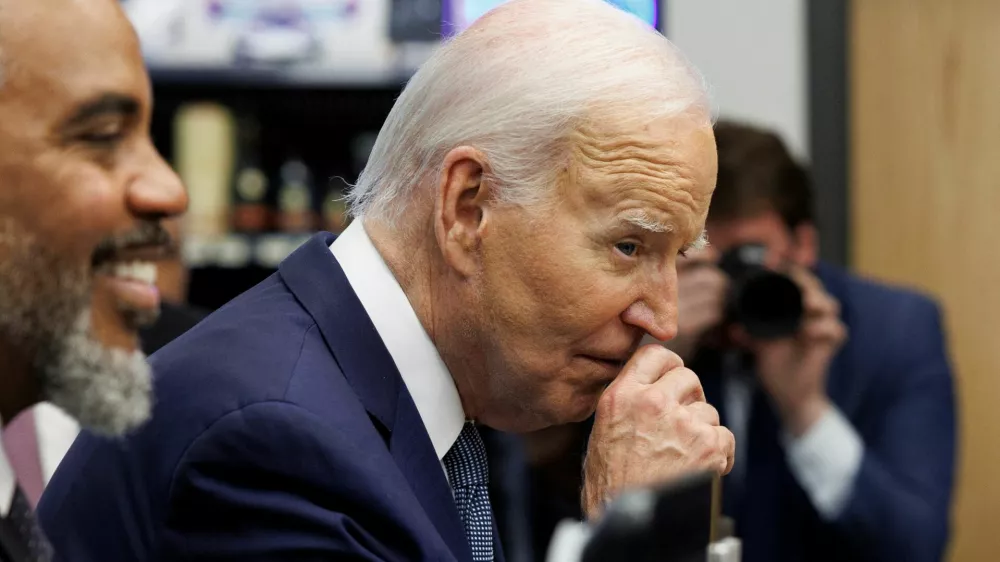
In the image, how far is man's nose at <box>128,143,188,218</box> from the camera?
1.10m

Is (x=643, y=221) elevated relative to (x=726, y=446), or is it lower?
elevated

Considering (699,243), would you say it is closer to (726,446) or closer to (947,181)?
(726,446)

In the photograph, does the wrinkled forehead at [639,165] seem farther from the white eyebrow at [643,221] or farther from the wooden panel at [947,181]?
the wooden panel at [947,181]

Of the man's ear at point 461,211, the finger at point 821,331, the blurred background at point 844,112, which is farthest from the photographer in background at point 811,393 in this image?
the man's ear at point 461,211

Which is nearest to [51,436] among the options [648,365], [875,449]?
[648,365]

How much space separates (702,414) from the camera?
122cm

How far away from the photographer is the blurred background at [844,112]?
10.4 ft

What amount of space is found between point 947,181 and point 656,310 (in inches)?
100

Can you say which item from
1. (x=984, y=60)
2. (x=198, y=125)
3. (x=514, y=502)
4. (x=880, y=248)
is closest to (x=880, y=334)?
(x=514, y=502)

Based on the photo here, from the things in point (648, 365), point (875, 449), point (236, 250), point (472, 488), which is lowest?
point (875, 449)

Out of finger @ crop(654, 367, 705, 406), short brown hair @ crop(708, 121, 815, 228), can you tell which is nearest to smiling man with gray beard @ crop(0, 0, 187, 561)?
finger @ crop(654, 367, 705, 406)

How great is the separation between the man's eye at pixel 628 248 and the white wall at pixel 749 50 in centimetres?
231

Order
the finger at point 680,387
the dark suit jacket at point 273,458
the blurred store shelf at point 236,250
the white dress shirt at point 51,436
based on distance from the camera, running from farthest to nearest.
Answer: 1. the blurred store shelf at point 236,250
2. the white dress shirt at point 51,436
3. the finger at point 680,387
4. the dark suit jacket at point 273,458

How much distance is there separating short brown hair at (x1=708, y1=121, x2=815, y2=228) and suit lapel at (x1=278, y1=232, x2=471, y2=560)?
4.23 feet
